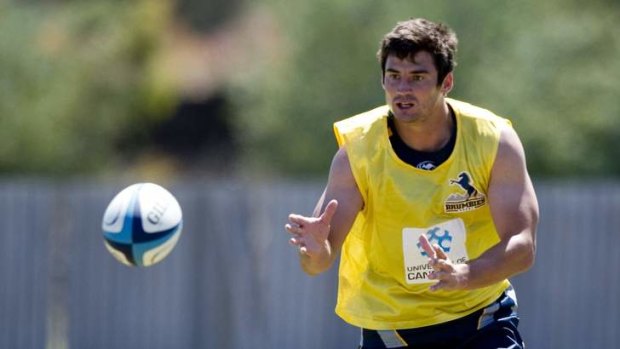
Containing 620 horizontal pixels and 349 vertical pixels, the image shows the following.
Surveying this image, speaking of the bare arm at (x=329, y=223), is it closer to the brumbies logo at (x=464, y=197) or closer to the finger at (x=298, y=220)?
the finger at (x=298, y=220)

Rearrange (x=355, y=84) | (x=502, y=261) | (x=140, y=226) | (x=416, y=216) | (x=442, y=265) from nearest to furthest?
(x=442, y=265) → (x=502, y=261) → (x=416, y=216) → (x=140, y=226) → (x=355, y=84)

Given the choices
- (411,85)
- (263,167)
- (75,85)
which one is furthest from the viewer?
(263,167)

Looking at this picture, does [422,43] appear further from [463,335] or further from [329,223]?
[463,335]

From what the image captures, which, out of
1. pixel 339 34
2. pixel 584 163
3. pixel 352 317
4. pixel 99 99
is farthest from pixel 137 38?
pixel 352 317

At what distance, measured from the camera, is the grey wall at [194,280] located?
14898 mm

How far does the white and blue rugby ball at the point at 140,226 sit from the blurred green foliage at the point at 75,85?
14123 millimetres

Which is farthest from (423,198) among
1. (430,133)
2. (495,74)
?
(495,74)

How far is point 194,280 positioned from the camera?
595 inches

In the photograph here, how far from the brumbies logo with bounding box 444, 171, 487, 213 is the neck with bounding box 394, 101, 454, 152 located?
202 mm

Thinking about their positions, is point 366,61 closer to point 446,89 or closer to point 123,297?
point 123,297

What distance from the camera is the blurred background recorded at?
14844 millimetres

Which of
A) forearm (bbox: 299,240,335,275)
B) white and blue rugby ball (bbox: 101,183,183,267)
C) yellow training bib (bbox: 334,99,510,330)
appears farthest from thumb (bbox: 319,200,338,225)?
white and blue rugby ball (bbox: 101,183,183,267)

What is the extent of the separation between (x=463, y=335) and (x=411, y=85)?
4.07ft

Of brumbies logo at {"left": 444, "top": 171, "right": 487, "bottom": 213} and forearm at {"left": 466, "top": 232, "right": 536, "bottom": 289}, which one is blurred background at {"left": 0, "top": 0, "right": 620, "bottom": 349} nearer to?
brumbies logo at {"left": 444, "top": 171, "right": 487, "bottom": 213}
